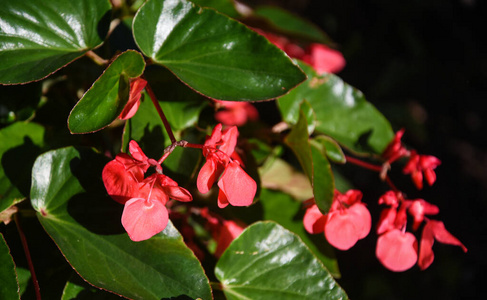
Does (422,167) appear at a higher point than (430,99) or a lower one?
higher

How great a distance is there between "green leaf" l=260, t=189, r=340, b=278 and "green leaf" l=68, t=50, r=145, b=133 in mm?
355

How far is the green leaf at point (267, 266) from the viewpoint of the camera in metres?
0.64

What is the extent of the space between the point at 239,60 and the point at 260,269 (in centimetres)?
30

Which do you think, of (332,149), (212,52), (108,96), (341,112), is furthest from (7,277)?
(341,112)

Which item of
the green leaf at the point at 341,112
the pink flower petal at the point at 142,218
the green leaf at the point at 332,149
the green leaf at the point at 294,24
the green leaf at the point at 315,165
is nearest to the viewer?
the pink flower petal at the point at 142,218

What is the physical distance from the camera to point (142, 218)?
0.51 m

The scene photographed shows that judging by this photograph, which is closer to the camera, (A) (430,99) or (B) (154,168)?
(B) (154,168)

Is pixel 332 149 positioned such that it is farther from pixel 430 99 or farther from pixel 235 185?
pixel 430 99

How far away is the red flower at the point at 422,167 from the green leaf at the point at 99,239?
14.8 inches

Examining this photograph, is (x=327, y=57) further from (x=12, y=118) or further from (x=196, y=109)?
(x=12, y=118)

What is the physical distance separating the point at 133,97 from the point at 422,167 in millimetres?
450

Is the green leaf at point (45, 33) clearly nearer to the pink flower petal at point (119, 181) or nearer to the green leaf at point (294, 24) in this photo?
the pink flower petal at point (119, 181)

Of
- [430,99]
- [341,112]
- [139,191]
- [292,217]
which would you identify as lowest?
[430,99]

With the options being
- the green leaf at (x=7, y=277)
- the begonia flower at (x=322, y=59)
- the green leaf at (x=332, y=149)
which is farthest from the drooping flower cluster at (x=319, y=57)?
the green leaf at (x=7, y=277)
